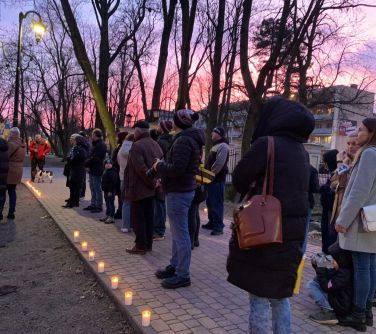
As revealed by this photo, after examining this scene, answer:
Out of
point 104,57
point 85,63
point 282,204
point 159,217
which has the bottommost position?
point 159,217

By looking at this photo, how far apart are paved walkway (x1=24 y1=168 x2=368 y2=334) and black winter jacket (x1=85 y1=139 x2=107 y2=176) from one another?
197 cm

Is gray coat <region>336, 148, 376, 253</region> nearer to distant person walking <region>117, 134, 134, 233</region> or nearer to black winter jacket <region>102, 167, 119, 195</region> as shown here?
distant person walking <region>117, 134, 134, 233</region>

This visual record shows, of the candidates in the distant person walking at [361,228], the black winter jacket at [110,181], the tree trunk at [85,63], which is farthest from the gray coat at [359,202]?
the tree trunk at [85,63]

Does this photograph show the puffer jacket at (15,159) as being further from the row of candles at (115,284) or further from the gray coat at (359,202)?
the gray coat at (359,202)

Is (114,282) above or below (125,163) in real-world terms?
below

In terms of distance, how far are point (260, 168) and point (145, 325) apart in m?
1.99

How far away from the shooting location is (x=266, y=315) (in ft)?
9.27

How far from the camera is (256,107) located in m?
13.3

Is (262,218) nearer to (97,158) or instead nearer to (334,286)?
(334,286)

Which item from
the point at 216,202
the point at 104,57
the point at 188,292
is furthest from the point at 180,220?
the point at 104,57

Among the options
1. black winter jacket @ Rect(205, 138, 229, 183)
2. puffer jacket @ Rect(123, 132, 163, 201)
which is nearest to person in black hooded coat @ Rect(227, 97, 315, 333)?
puffer jacket @ Rect(123, 132, 163, 201)

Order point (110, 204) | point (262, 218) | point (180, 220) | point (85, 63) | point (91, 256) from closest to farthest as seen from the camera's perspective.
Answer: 1. point (262, 218)
2. point (180, 220)
3. point (91, 256)
4. point (110, 204)
5. point (85, 63)

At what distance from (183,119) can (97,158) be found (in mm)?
4906

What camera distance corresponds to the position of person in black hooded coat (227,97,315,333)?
2.70 m
